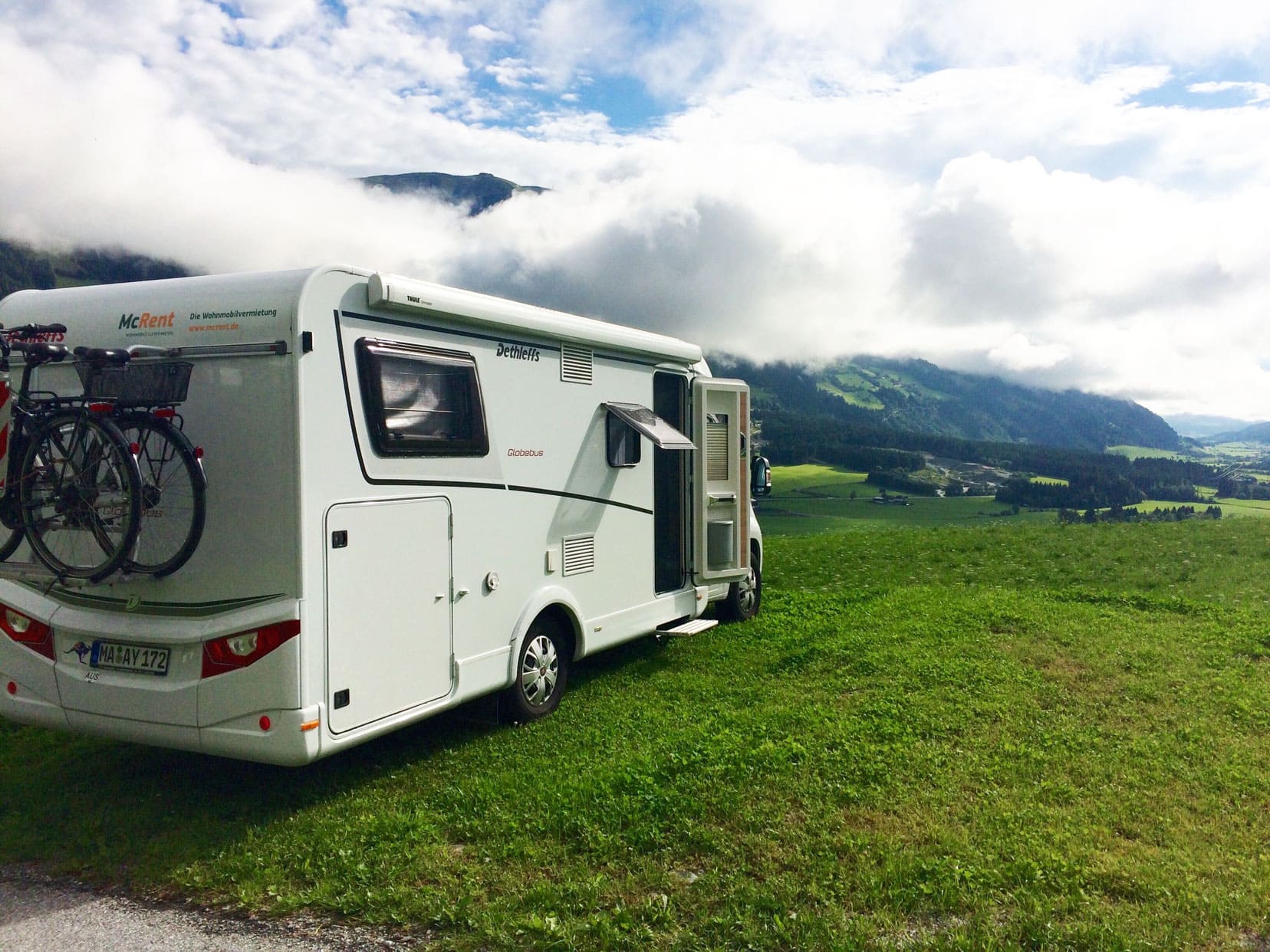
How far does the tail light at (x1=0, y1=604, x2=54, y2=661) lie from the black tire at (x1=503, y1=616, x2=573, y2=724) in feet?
9.44

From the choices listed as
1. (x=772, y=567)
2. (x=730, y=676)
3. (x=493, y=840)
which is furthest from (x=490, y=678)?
(x=772, y=567)

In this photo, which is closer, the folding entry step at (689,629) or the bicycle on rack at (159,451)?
the bicycle on rack at (159,451)

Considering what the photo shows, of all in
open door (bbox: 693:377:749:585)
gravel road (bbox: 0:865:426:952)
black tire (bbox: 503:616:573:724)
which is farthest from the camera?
open door (bbox: 693:377:749:585)

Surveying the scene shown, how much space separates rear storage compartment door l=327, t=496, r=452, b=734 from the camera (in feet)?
16.9

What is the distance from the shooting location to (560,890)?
4.25m

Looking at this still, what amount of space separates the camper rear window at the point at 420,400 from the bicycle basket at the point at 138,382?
0.96 meters

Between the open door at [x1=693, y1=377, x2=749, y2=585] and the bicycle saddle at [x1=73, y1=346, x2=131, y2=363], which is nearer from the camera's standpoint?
the bicycle saddle at [x1=73, y1=346, x2=131, y2=363]

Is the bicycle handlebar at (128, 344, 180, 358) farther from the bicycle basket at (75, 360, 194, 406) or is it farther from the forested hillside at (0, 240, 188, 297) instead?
the forested hillside at (0, 240, 188, 297)

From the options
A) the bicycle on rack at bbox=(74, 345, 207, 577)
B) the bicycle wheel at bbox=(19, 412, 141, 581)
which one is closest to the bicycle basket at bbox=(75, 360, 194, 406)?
the bicycle on rack at bbox=(74, 345, 207, 577)

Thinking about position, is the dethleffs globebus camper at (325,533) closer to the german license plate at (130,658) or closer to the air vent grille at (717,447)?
the german license plate at (130,658)

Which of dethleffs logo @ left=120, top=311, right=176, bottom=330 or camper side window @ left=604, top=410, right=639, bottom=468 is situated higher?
dethleffs logo @ left=120, top=311, right=176, bottom=330

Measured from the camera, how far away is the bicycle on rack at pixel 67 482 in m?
4.93

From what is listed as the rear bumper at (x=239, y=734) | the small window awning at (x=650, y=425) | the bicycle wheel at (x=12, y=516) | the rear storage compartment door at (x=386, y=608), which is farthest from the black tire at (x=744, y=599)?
the bicycle wheel at (x=12, y=516)

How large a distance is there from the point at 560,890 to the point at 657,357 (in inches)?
208
